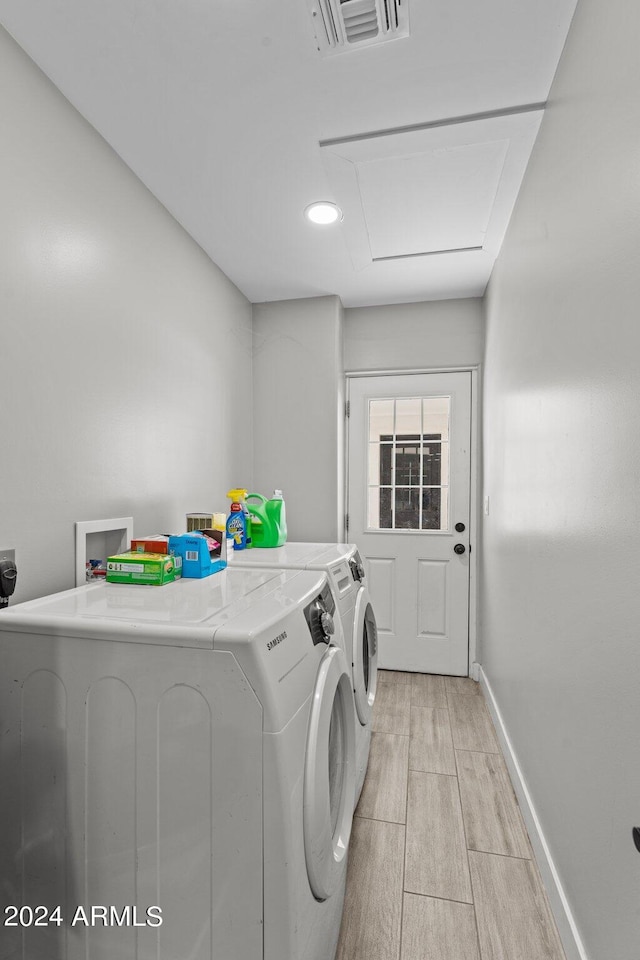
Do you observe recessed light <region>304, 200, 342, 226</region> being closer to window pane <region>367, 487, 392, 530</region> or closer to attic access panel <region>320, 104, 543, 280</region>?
attic access panel <region>320, 104, 543, 280</region>

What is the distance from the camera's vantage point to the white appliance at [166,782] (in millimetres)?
889

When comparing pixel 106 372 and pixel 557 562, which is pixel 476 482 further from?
pixel 106 372

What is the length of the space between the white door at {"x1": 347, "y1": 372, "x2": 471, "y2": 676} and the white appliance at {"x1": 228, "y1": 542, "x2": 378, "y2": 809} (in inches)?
41.7

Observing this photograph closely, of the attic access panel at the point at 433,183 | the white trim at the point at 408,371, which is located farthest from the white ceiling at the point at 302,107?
the white trim at the point at 408,371

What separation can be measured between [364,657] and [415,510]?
4.53ft

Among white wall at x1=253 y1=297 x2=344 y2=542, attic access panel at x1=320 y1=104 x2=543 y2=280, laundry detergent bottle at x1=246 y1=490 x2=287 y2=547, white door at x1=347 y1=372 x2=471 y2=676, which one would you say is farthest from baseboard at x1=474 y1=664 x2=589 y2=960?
attic access panel at x1=320 y1=104 x2=543 y2=280

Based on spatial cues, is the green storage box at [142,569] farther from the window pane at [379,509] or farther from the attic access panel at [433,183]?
the window pane at [379,509]

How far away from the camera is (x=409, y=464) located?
123 inches

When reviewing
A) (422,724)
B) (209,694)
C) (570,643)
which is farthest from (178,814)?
(422,724)

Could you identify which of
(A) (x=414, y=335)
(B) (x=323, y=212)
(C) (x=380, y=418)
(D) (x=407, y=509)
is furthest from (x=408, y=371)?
(B) (x=323, y=212)

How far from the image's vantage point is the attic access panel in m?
1.58

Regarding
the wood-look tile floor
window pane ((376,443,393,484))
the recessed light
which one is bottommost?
the wood-look tile floor

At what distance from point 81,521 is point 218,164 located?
4.40 ft

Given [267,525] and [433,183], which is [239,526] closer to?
[267,525]
